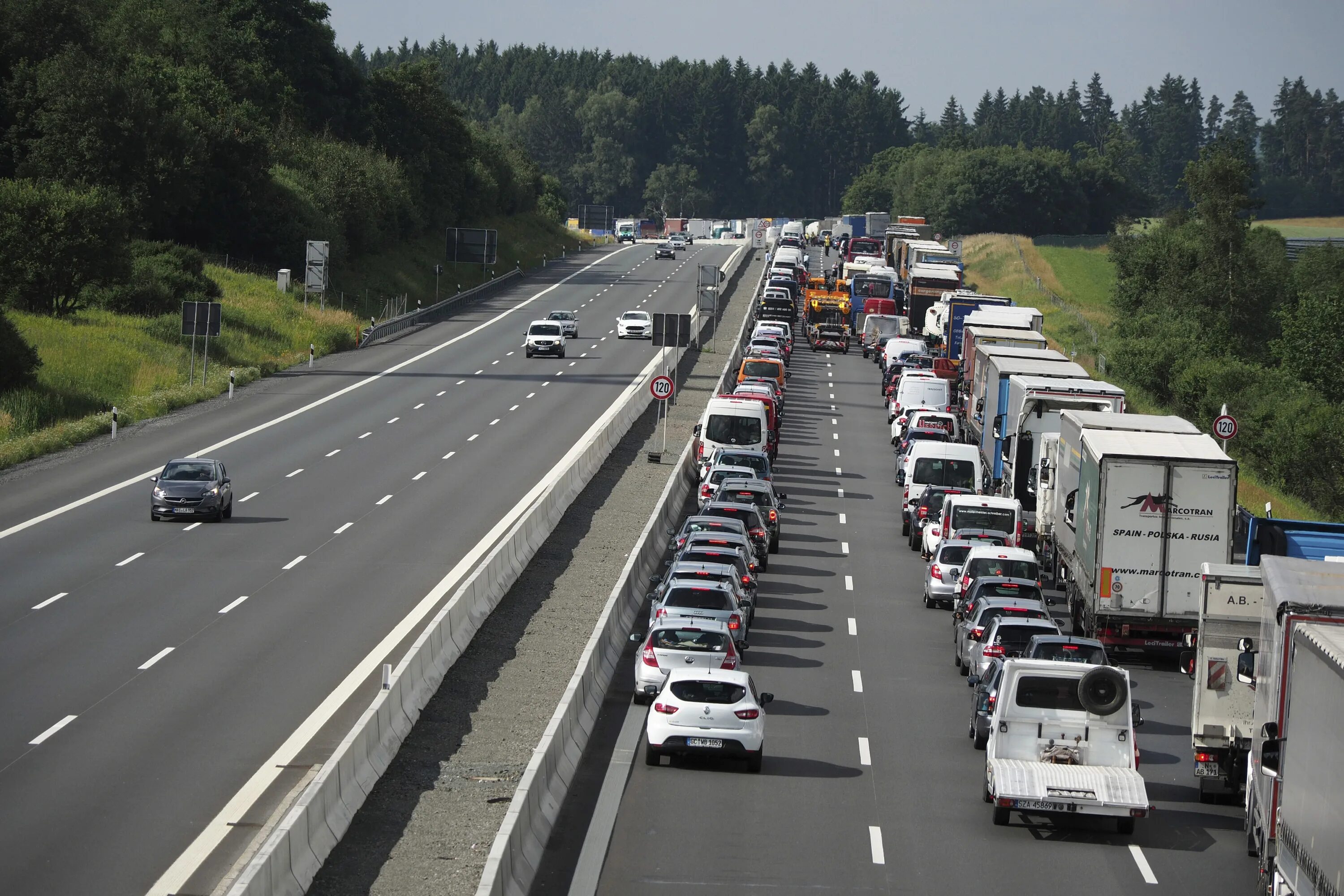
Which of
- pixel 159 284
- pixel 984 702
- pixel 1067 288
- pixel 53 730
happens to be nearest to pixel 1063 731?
pixel 984 702

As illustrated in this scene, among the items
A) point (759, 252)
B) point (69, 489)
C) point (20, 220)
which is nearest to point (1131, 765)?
point (69, 489)

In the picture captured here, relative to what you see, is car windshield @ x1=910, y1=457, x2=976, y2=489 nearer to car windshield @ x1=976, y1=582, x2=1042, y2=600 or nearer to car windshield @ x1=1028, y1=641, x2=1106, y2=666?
car windshield @ x1=976, y1=582, x2=1042, y2=600

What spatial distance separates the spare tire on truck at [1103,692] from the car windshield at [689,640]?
600cm

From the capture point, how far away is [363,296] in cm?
9150

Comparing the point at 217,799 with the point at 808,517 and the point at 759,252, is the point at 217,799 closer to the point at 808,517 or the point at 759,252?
the point at 808,517

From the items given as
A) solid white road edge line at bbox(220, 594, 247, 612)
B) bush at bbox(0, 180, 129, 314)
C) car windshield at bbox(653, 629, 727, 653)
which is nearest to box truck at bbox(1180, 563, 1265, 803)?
car windshield at bbox(653, 629, 727, 653)

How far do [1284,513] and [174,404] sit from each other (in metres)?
34.5

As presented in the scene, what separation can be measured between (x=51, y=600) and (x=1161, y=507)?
61.7 ft

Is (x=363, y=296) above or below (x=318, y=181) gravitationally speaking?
below

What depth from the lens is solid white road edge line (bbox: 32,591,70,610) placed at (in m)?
Result: 29.1

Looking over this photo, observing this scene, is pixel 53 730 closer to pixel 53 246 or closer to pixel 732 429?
pixel 732 429

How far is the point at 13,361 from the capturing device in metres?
52.8

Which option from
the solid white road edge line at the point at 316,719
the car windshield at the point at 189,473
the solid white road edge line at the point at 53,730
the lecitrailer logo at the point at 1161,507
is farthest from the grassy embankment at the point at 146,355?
the lecitrailer logo at the point at 1161,507

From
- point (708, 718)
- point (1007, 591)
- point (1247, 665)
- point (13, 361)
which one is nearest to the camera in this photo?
point (1247, 665)
